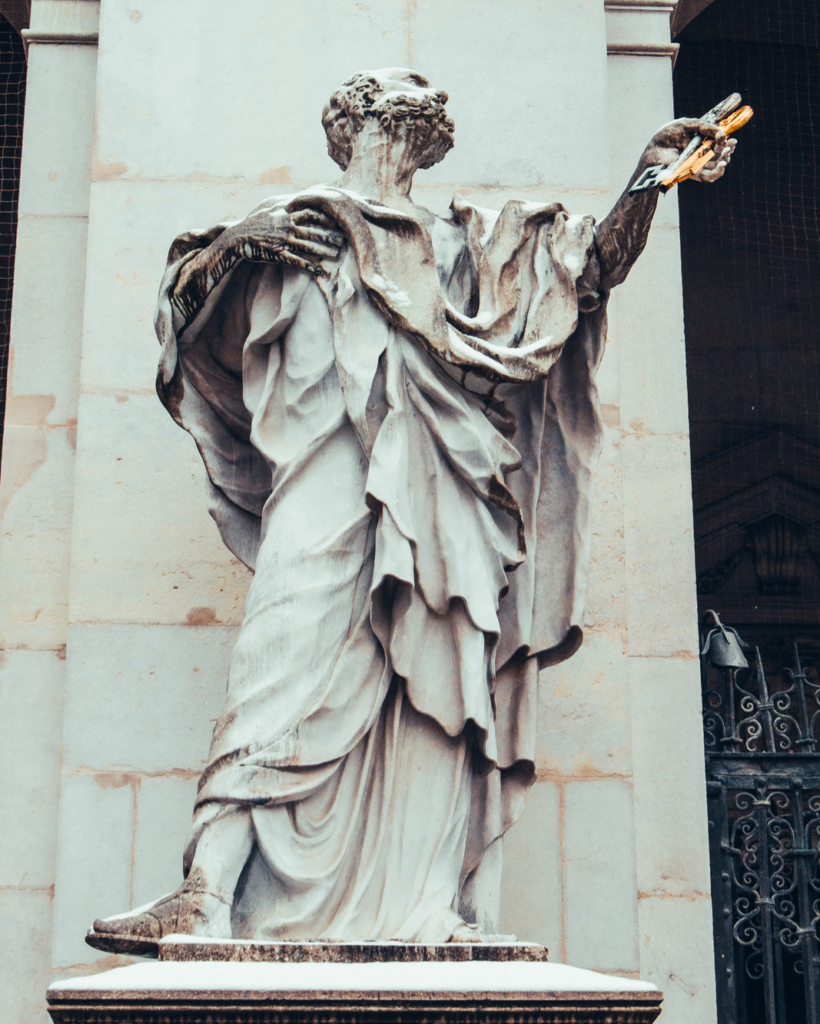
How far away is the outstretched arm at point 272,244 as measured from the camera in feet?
15.8

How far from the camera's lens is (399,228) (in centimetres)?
484

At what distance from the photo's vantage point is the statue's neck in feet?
16.5

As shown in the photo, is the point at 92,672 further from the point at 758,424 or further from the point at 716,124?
the point at 758,424

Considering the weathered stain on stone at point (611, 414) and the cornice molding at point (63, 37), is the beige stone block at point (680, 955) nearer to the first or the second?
the weathered stain on stone at point (611, 414)

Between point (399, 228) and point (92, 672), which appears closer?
point (399, 228)

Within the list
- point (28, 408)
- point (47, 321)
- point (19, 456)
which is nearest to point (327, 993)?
point (19, 456)

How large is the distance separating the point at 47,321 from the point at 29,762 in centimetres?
173

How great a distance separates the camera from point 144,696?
5.78 meters

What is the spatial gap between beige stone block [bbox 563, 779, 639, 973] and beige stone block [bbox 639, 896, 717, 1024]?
238 mm

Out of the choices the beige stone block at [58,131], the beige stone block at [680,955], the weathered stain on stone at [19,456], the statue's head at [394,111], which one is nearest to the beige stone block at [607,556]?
the beige stone block at [680,955]

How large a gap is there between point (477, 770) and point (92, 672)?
65.6 inches

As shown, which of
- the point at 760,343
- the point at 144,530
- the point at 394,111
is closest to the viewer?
the point at 394,111

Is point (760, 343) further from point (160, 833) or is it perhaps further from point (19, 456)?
point (160, 833)

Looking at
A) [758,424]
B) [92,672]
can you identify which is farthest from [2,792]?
[758,424]
